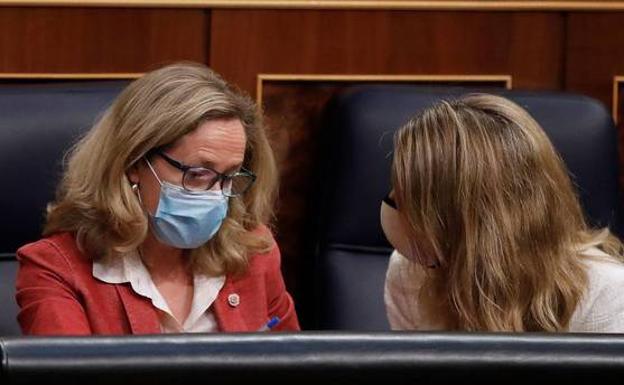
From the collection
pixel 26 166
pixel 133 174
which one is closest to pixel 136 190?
pixel 133 174

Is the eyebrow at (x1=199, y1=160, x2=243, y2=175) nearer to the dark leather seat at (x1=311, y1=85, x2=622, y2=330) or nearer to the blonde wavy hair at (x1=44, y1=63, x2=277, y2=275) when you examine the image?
the blonde wavy hair at (x1=44, y1=63, x2=277, y2=275)

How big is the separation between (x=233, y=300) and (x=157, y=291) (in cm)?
10

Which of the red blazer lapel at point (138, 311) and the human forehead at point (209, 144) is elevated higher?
the human forehead at point (209, 144)

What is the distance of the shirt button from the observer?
165 cm

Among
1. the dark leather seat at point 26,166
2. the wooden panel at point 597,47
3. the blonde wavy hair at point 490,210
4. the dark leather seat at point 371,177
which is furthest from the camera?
the wooden panel at point 597,47

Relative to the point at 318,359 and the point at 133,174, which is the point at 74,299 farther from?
the point at 318,359

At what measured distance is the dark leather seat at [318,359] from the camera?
1.98 ft

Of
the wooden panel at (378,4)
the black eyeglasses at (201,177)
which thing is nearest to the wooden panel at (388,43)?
the wooden panel at (378,4)

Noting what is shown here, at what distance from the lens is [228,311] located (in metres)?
1.64

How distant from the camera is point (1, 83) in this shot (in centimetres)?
216

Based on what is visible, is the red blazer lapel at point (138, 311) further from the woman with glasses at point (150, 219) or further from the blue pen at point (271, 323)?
the blue pen at point (271, 323)

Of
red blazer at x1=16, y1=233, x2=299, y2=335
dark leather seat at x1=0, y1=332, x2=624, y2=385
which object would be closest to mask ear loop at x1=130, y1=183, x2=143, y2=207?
red blazer at x1=16, y1=233, x2=299, y2=335

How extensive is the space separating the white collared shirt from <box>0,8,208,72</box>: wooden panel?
0.65 m

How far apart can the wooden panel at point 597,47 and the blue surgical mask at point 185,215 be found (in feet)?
3.09
